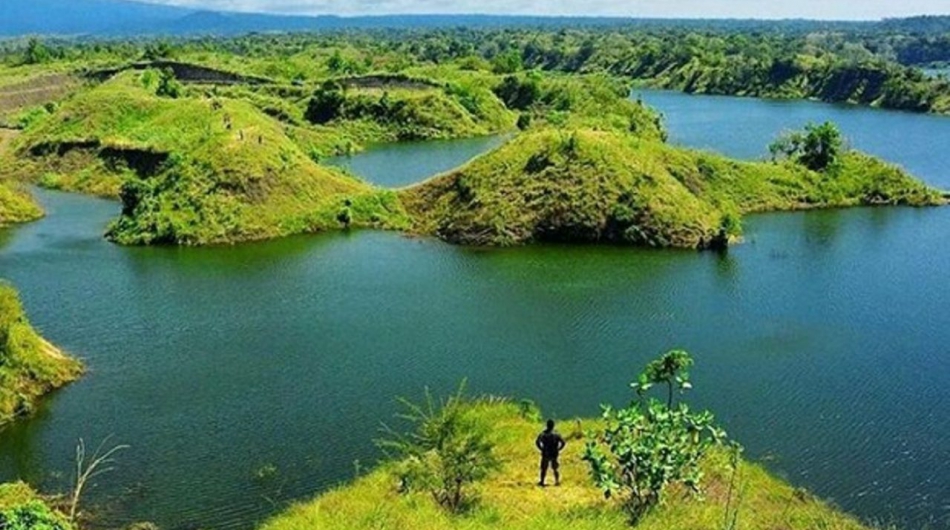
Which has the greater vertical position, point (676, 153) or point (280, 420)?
point (676, 153)

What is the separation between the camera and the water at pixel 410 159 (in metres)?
65.5

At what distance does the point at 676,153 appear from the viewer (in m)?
50.8

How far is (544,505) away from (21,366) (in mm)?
16709

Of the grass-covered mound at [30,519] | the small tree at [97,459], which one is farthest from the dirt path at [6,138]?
the grass-covered mound at [30,519]

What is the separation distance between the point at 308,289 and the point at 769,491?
70.4 feet

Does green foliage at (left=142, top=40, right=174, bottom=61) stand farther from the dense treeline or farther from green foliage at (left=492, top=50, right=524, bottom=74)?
green foliage at (left=492, top=50, right=524, bottom=74)

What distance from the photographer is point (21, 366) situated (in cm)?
2761

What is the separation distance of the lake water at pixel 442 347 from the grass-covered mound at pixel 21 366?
1.81 ft

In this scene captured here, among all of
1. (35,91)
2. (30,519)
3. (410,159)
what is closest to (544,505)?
(30,519)

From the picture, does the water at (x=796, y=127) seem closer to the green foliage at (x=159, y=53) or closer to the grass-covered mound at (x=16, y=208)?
the grass-covered mound at (x=16, y=208)

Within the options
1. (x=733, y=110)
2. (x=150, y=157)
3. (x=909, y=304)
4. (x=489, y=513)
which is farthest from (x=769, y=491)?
(x=733, y=110)

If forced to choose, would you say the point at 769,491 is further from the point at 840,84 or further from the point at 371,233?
the point at 840,84

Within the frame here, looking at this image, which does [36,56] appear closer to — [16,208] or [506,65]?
[506,65]

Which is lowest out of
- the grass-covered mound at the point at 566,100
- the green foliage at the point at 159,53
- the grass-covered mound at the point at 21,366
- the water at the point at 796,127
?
the grass-covered mound at the point at 21,366
